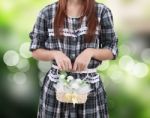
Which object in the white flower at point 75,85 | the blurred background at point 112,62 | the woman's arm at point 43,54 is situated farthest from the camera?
the blurred background at point 112,62

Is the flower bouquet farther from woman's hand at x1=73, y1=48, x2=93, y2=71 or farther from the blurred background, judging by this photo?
the blurred background

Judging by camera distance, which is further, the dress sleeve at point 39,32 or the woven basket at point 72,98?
the dress sleeve at point 39,32

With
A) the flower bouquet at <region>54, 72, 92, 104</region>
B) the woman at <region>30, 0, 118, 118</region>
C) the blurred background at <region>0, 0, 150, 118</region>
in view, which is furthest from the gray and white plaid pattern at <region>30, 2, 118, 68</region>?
the blurred background at <region>0, 0, 150, 118</region>

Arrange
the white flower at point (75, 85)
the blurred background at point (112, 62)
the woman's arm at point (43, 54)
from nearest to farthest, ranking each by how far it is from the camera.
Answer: the white flower at point (75, 85) < the woman's arm at point (43, 54) < the blurred background at point (112, 62)

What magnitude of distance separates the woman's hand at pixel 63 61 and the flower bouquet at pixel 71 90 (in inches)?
1.5

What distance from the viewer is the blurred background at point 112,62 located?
2416 millimetres

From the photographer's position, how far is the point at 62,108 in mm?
1680

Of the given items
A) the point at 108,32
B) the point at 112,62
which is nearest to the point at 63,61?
the point at 108,32

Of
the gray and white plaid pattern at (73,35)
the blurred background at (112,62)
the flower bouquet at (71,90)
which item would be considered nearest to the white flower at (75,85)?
the flower bouquet at (71,90)

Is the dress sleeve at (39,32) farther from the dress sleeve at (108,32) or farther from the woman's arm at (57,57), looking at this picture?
the dress sleeve at (108,32)

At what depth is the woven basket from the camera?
5.16 ft

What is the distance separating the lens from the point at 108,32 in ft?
5.54

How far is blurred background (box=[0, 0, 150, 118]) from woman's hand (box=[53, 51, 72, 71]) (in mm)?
800

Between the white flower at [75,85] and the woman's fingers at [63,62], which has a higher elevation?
the woman's fingers at [63,62]
